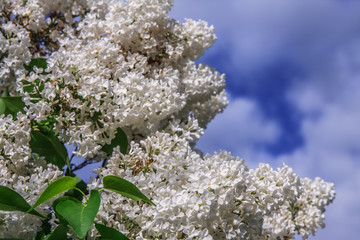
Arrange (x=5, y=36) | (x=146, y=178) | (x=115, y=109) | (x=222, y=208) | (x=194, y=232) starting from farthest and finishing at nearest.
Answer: (x=5, y=36) < (x=115, y=109) < (x=146, y=178) < (x=222, y=208) < (x=194, y=232)

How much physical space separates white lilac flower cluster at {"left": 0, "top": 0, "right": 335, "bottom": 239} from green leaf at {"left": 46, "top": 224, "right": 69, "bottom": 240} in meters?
0.15

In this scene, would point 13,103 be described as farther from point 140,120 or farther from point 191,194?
point 191,194

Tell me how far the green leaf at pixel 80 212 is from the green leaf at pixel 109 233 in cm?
16

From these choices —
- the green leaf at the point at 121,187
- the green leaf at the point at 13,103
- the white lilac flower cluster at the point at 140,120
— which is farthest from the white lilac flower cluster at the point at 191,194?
the green leaf at the point at 13,103

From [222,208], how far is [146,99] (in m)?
1.11

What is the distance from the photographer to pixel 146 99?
3408 mm

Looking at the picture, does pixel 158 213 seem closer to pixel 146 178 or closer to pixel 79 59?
pixel 146 178

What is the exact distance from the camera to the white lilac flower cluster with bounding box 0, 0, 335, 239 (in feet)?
8.77

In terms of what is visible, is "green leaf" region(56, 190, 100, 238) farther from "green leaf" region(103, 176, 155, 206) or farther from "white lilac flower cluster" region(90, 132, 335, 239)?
"white lilac flower cluster" region(90, 132, 335, 239)

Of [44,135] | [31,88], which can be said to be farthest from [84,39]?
[44,135]

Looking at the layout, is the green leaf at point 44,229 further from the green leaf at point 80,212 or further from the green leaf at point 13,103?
the green leaf at point 13,103

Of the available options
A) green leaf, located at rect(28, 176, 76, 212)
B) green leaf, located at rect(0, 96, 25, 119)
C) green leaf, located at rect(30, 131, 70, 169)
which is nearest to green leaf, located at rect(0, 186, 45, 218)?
green leaf, located at rect(28, 176, 76, 212)

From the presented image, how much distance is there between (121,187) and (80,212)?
296mm

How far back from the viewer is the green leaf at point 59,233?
8.33 ft
